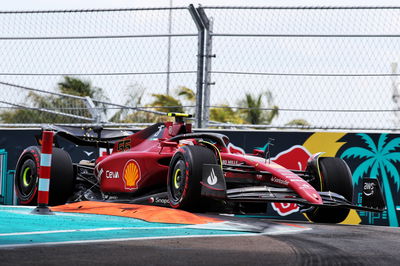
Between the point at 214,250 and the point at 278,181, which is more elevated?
the point at 278,181

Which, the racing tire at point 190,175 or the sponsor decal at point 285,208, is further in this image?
the sponsor decal at point 285,208

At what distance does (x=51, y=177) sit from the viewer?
8.71 meters

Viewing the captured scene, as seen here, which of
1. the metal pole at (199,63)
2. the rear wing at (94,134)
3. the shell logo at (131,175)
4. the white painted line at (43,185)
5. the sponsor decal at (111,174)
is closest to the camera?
the white painted line at (43,185)

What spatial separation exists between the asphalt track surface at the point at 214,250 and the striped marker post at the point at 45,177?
1.29 metres

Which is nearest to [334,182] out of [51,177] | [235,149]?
[235,149]

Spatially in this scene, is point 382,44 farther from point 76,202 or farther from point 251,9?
point 76,202

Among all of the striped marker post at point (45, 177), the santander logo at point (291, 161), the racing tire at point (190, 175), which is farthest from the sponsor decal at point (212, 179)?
the santander logo at point (291, 161)

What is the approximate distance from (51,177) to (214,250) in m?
4.70

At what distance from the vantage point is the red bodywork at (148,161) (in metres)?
7.82

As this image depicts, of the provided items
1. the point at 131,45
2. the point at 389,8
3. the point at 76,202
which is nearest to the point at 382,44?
the point at 389,8

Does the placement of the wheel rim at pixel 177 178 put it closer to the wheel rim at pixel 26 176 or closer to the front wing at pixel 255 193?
the front wing at pixel 255 193

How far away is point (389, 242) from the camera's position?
18.2 ft

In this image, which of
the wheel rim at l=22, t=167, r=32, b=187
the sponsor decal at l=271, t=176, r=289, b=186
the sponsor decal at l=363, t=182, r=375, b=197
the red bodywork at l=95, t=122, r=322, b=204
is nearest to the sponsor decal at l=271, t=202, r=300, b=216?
the red bodywork at l=95, t=122, r=322, b=204

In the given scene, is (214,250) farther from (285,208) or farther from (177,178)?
(285,208)
